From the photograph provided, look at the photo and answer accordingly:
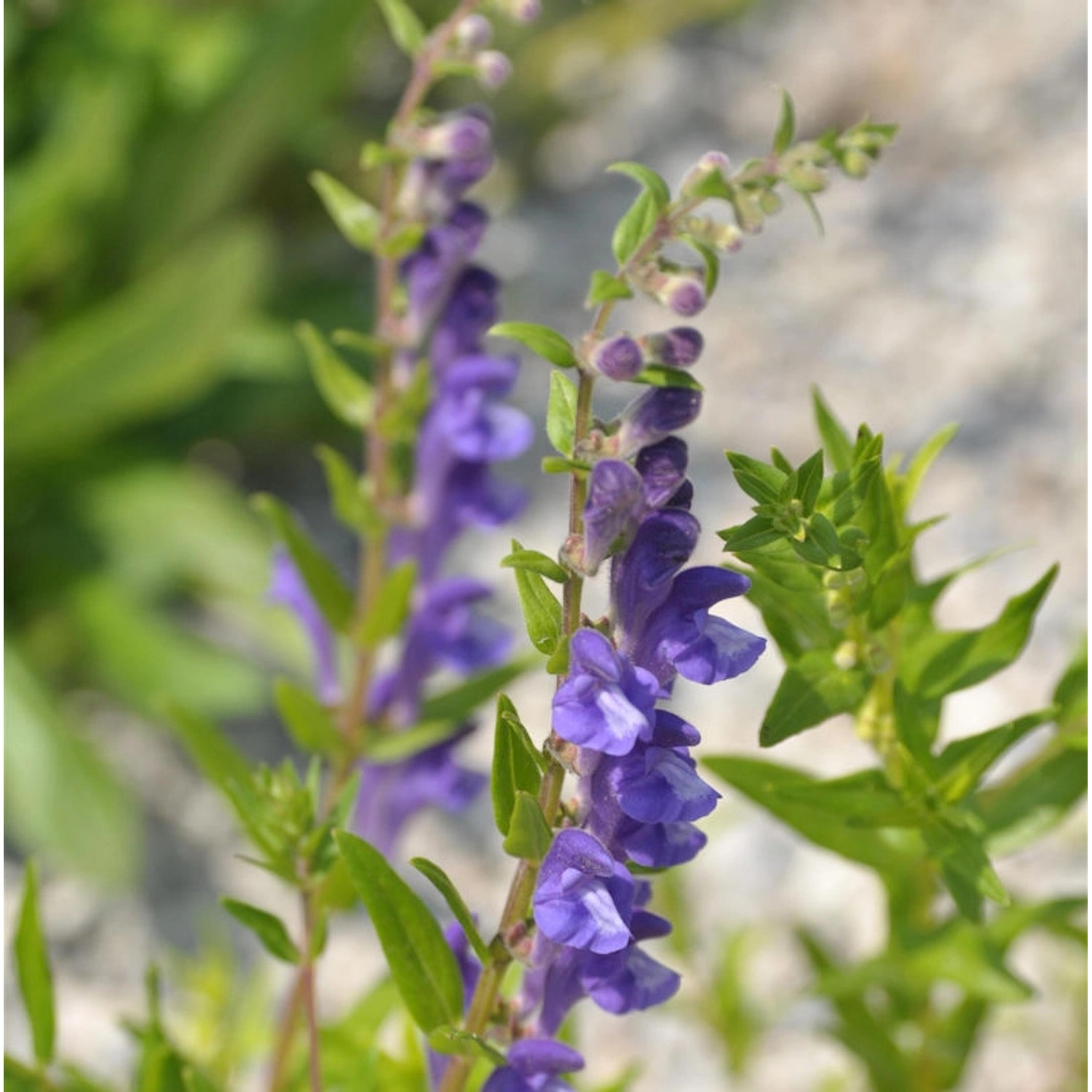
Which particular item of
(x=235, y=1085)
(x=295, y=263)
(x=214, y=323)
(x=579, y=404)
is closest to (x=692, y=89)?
(x=295, y=263)

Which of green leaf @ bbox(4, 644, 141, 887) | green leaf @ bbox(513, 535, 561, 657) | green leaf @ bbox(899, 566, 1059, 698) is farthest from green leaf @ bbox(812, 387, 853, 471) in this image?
green leaf @ bbox(4, 644, 141, 887)

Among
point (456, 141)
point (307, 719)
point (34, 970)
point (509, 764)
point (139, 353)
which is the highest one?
point (139, 353)

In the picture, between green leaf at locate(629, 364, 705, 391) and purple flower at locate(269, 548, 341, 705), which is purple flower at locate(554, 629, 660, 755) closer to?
green leaf at locate(629, 364, 705, 391)

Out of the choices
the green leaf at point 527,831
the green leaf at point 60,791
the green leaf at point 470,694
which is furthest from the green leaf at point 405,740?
the green leaf at point 60,791

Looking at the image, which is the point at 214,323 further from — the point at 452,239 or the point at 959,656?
the point at 959,656

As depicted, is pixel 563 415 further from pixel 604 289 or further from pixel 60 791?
pixel 60 791

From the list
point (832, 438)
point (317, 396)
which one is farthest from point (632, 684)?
point (317, 396)
